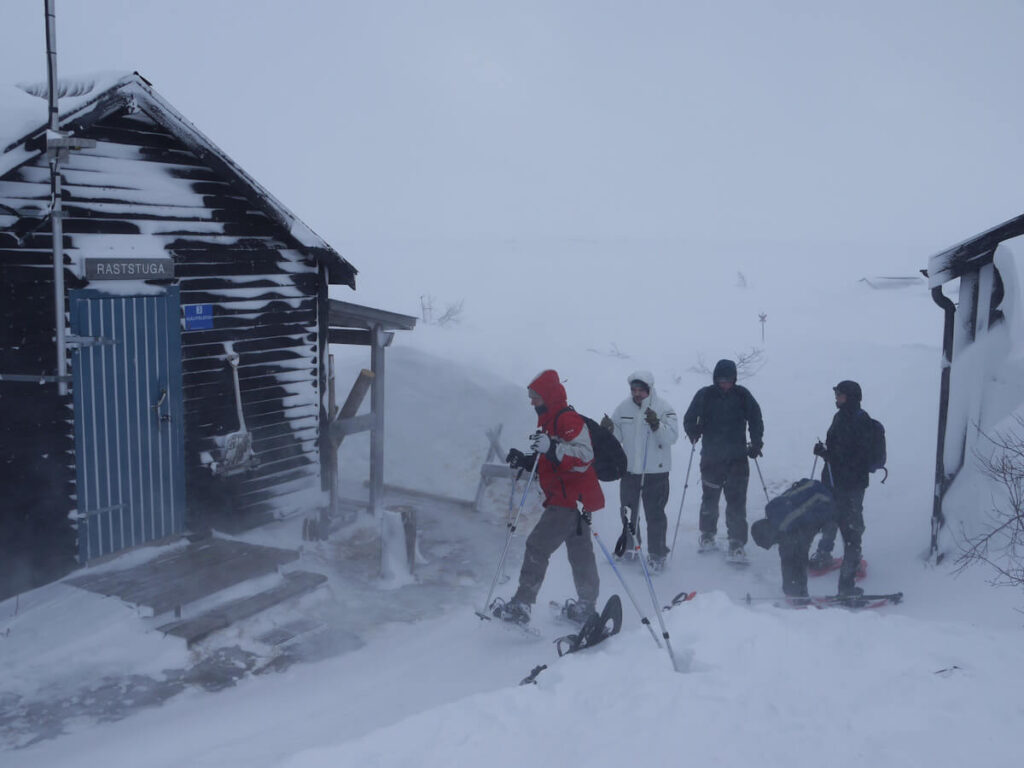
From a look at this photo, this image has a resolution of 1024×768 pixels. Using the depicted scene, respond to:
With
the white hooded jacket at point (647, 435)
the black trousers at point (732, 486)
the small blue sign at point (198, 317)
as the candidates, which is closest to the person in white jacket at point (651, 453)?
the white hooded jacket at point (647, 435)

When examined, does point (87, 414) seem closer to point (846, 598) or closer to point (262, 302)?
point (262, 302)

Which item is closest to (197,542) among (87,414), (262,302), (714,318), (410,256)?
(87,414)

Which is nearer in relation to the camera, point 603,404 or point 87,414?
point 87,414

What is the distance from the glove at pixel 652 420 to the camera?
8.78 m

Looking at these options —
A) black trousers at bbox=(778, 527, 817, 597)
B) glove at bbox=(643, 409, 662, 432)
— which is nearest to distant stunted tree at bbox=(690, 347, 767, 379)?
glove at bbox=(643, 409, 662, 432)

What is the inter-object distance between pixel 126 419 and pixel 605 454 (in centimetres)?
431

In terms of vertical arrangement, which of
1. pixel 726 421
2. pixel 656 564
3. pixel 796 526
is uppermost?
pixel 726 421

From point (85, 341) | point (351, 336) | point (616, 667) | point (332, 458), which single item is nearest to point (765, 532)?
point (616, 667)

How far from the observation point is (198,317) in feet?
27.6

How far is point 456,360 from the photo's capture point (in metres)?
19.5

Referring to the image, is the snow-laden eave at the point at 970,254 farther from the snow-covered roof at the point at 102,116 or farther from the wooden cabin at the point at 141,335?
the snow-covered roof at the point at 102,116

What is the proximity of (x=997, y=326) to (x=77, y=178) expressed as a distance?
845 cm

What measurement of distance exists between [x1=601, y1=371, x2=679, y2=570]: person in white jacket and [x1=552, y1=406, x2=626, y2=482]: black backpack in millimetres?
1595

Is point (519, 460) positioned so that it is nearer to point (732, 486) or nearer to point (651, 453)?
point (651, 453)
